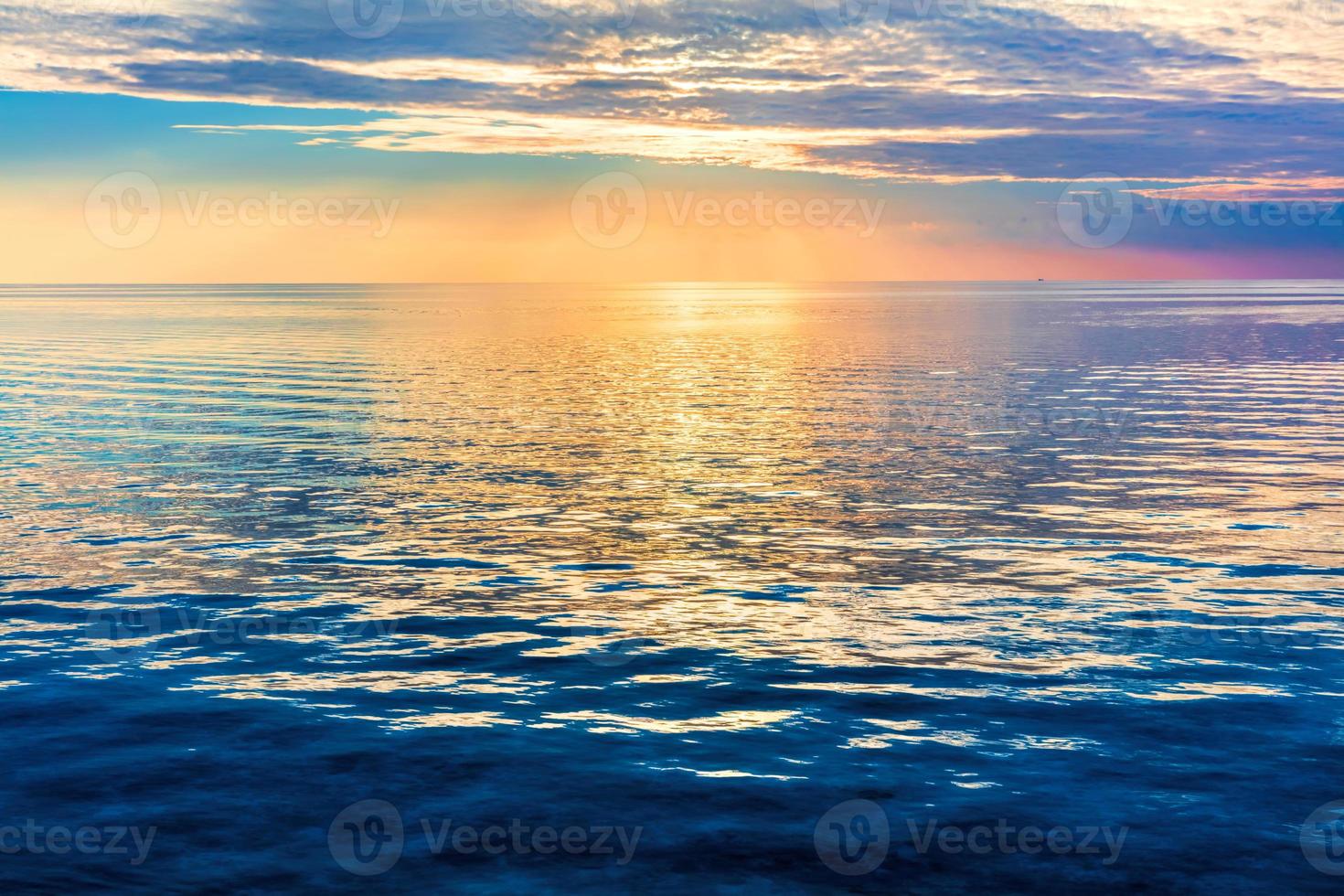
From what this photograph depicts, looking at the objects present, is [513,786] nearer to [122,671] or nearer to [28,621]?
[122,671]

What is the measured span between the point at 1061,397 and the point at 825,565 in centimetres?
3177

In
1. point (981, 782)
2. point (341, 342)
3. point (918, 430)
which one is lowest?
point (341, 342)

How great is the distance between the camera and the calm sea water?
11.2 metres

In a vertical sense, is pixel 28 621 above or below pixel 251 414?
above

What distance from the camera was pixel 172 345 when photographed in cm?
8881

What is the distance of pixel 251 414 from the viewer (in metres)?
45.2

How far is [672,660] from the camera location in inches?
646

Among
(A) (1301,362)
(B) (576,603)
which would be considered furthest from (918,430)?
(A) (1301,362)

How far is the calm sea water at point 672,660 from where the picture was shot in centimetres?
1124

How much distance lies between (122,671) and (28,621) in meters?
3.24

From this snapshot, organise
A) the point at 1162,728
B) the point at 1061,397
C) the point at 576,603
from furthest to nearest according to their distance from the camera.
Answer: the point at 1061,397 < the point at 576,603 < the point at 1162,728

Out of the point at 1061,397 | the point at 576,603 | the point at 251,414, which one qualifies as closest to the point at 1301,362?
the point at 1061,397

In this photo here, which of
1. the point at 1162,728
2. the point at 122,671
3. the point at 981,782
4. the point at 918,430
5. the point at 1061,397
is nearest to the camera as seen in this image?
the point at 981,782

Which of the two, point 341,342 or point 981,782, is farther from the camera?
point 341,342
